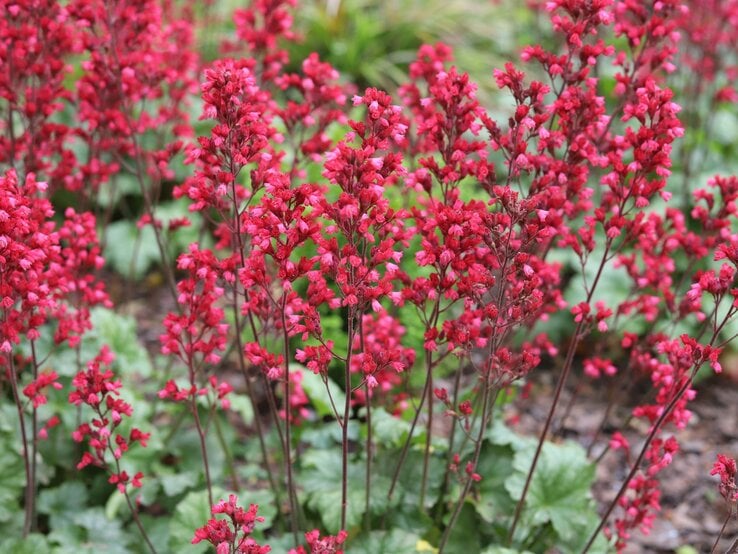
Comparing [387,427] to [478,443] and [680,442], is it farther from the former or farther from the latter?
[680,442]

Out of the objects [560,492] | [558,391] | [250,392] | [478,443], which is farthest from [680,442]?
[250,392]

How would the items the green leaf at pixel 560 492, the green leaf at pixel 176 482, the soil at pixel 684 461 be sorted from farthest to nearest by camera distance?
the soil at pixel 684 461, the green leaf at pixel 176 482, the green leaf at pixel 560 492

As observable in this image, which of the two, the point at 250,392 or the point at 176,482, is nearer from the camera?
the point at 250,392

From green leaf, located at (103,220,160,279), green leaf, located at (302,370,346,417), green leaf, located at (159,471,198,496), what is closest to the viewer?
green leaf, located at (159,471,198,496)

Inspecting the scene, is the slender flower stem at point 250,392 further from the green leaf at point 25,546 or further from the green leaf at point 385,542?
the green leaf at point 25,546

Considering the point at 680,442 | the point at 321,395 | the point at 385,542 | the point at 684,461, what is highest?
the point at 680,442

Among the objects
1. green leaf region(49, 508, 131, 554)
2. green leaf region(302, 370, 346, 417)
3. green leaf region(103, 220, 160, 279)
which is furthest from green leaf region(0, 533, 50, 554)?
green leaf region(103, 220, 160, 279)

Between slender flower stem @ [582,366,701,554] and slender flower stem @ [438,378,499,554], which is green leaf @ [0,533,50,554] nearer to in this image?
slender flower stem @ [438,378,499,554]

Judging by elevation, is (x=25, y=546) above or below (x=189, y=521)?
below

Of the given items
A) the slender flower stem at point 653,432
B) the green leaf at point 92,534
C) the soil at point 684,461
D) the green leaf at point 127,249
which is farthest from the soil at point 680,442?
the green leaf at point 92,534

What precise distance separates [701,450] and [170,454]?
120 inches

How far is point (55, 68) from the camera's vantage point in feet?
12.1

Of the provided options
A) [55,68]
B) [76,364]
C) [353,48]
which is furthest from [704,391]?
[353,48]

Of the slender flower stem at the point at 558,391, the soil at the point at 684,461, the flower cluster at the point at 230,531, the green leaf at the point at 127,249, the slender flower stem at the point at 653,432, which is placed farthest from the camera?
the green leaf at the point at 127,249
